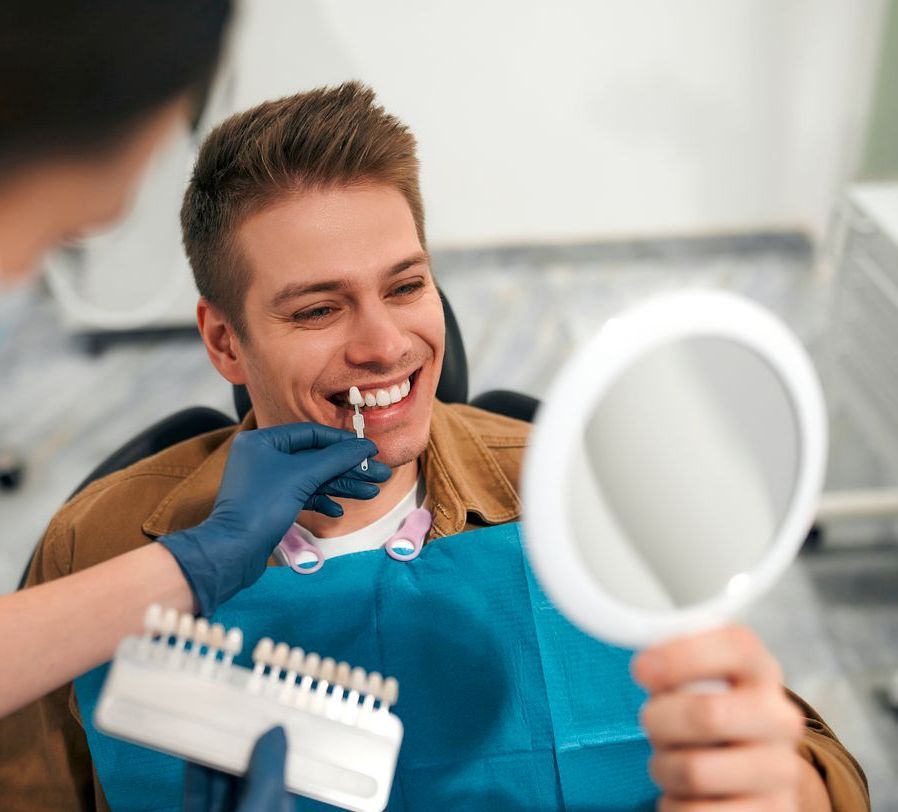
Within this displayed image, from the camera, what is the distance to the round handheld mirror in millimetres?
670

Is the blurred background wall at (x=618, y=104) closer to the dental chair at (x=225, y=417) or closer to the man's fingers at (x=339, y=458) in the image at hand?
the dental chair at (x=225, y=417)

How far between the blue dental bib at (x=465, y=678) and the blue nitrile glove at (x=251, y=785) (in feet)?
1.12

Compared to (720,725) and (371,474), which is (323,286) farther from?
(720,725)

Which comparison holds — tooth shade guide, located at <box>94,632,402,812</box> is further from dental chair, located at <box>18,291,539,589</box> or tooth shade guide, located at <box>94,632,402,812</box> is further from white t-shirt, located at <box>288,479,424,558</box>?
dental chair, located at <box>18,291,539,589</box>

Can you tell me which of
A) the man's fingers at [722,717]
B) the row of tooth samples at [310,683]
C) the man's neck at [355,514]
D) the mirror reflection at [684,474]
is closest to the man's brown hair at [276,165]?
the man's neck at [355,514]

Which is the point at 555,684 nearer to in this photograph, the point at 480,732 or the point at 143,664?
the point at 480,732

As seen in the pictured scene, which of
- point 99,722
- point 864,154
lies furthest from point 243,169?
point 864,154

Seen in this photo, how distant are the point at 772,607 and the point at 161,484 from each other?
4.64 ft

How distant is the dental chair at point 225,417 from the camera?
4.89ft

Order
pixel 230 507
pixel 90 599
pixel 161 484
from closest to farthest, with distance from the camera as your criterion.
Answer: pixel 90 599
pixel 230 507
pixel 161 484

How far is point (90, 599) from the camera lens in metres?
1.00

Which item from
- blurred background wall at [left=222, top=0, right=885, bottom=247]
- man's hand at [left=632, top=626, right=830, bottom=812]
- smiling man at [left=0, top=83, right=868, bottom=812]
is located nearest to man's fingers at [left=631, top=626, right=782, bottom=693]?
man's hand at [left=632, top=626, right=830, bottom=812]

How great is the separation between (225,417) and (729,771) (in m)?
1.04

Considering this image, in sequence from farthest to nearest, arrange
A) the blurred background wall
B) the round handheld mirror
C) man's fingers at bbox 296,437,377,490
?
the blurred background wall → man's fingers at bbox 296,437,377,490 → the round handheld mirror
